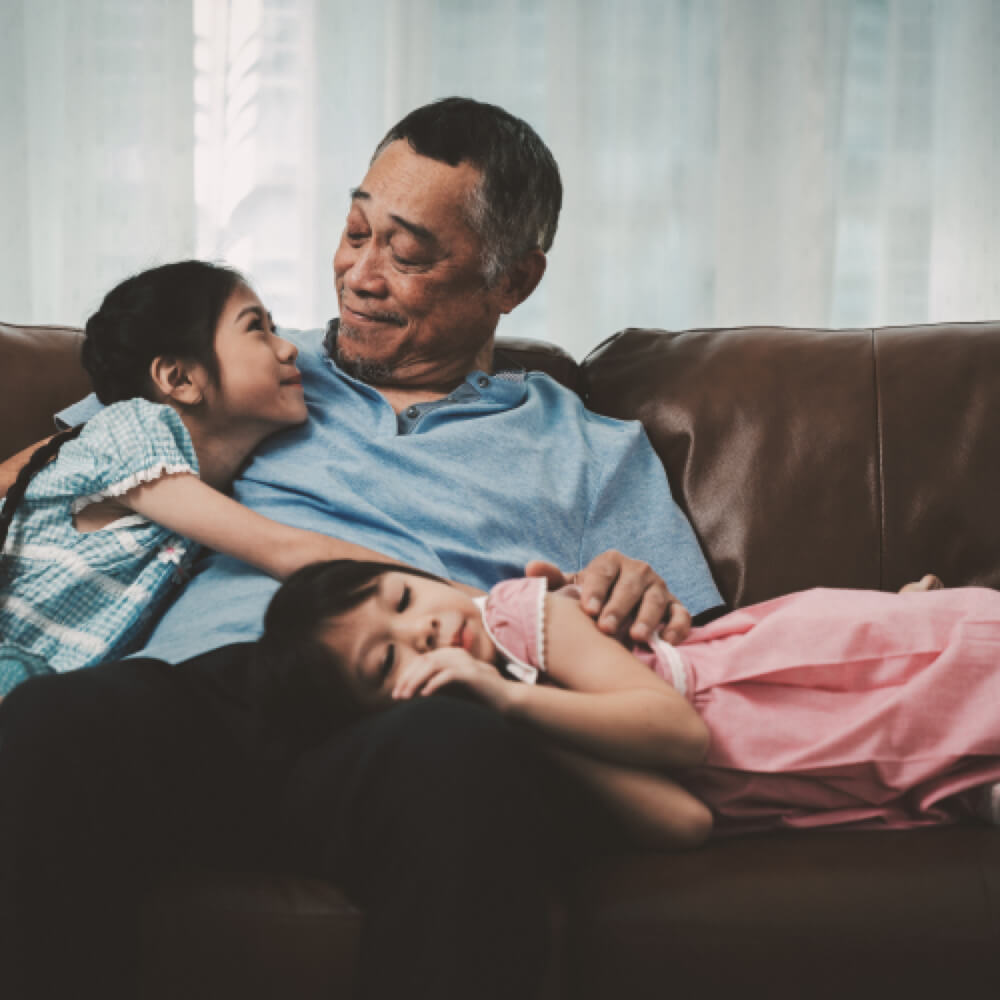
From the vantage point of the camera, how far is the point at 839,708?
1143 millimetres

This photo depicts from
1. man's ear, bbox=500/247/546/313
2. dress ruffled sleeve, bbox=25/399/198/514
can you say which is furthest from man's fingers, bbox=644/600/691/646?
man's ear, bbox=500/247/546/313

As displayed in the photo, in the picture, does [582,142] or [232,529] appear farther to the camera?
[582,142]

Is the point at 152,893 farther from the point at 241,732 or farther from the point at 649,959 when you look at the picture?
the point at 649,959

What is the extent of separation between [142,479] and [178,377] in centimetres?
21

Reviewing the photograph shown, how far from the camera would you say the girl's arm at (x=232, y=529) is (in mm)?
1318

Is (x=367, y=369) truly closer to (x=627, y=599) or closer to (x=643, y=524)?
(x=643, y=524)

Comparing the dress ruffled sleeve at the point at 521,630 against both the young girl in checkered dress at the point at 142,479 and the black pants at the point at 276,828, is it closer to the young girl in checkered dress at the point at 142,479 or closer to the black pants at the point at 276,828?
the black pants at the point at 276,828

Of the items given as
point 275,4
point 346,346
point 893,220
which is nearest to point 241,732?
point 346,346

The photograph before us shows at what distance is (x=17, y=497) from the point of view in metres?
1.34

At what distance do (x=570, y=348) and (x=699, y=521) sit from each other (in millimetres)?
938

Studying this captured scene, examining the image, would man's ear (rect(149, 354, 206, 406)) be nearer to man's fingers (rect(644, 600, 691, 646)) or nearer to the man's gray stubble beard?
the man's gray stubble beard

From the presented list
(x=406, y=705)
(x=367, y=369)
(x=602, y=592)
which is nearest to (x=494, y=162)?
(x=367, y=369)

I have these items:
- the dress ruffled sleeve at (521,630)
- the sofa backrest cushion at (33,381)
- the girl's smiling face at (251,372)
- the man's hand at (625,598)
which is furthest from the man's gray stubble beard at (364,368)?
the dress ruffled sleeve at (521,630)

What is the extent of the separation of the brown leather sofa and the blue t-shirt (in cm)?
13
